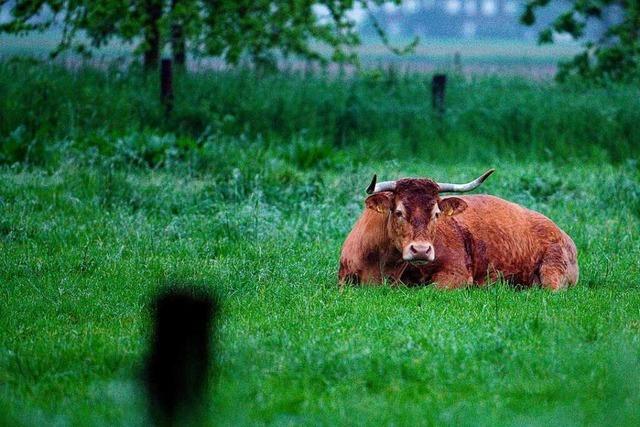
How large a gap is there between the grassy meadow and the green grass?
0.02 meters

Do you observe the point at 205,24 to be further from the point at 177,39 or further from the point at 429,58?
the point at 429,58

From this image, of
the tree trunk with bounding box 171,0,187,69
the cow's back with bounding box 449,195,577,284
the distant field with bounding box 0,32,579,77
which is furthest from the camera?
the distant field with bounding box 0,32,579,77

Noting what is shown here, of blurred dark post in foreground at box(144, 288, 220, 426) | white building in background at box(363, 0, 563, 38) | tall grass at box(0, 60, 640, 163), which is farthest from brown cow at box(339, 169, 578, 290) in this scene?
white building in background at box(363, 0, 563, 38)

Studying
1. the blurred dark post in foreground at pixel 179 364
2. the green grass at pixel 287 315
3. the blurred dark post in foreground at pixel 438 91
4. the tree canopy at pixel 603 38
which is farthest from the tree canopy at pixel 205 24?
the blurred dark post in foreground at pixel 179 364

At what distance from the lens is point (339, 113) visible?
19.9 m

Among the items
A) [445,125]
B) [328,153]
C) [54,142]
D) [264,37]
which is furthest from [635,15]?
[54,142]

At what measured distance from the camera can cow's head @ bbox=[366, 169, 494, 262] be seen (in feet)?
28.7

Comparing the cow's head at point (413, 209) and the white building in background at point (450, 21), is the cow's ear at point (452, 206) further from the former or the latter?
the white building in background at point (450, 21)

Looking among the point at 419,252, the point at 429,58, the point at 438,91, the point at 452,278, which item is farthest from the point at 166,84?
the point at 429,58

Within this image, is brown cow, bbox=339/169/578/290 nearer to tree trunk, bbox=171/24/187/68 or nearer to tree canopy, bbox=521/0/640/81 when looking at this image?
tree canopy, bbox=521/0/640/81

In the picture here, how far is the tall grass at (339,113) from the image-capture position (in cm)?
1805

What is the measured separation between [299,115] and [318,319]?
12.2 metres

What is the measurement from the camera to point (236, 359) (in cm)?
656

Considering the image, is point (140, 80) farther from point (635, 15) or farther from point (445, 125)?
point (635, 15)
